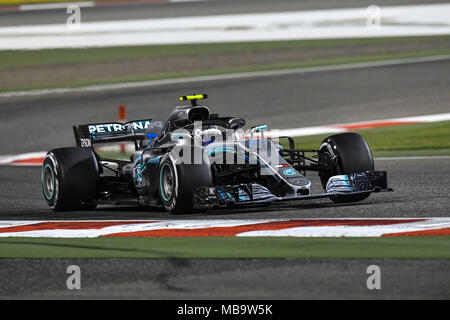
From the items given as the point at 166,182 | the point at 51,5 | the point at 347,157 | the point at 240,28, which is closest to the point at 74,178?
the point at 166,182

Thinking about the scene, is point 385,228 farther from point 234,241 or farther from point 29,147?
point 29,147

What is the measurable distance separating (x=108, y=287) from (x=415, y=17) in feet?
90.4

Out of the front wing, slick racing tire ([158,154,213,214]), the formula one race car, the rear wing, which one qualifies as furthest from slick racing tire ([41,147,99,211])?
the front wing

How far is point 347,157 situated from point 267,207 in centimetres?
100

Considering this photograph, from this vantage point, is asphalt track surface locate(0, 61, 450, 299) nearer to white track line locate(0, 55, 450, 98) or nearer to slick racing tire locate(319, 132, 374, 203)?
slick racing tire locate(319, 132, 374, 203)

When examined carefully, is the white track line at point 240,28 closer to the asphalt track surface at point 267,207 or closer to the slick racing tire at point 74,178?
the asphalt track surface at point 267,207

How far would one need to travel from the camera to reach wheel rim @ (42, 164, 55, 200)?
10945mm

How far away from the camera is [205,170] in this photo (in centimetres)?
942

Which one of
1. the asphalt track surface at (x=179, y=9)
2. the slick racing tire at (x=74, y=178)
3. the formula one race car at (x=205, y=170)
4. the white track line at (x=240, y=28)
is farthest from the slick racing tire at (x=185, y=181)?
the asphalt track surface at (x=179, y=9)

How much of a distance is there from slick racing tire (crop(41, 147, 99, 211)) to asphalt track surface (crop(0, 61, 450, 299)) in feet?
0.60

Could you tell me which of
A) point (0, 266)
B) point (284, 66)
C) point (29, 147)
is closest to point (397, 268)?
point (0, 266)

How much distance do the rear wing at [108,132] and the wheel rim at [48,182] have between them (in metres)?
0.60

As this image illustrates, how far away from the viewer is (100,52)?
30688 mm

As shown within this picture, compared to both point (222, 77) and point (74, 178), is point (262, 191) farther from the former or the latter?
point (222, 77)
